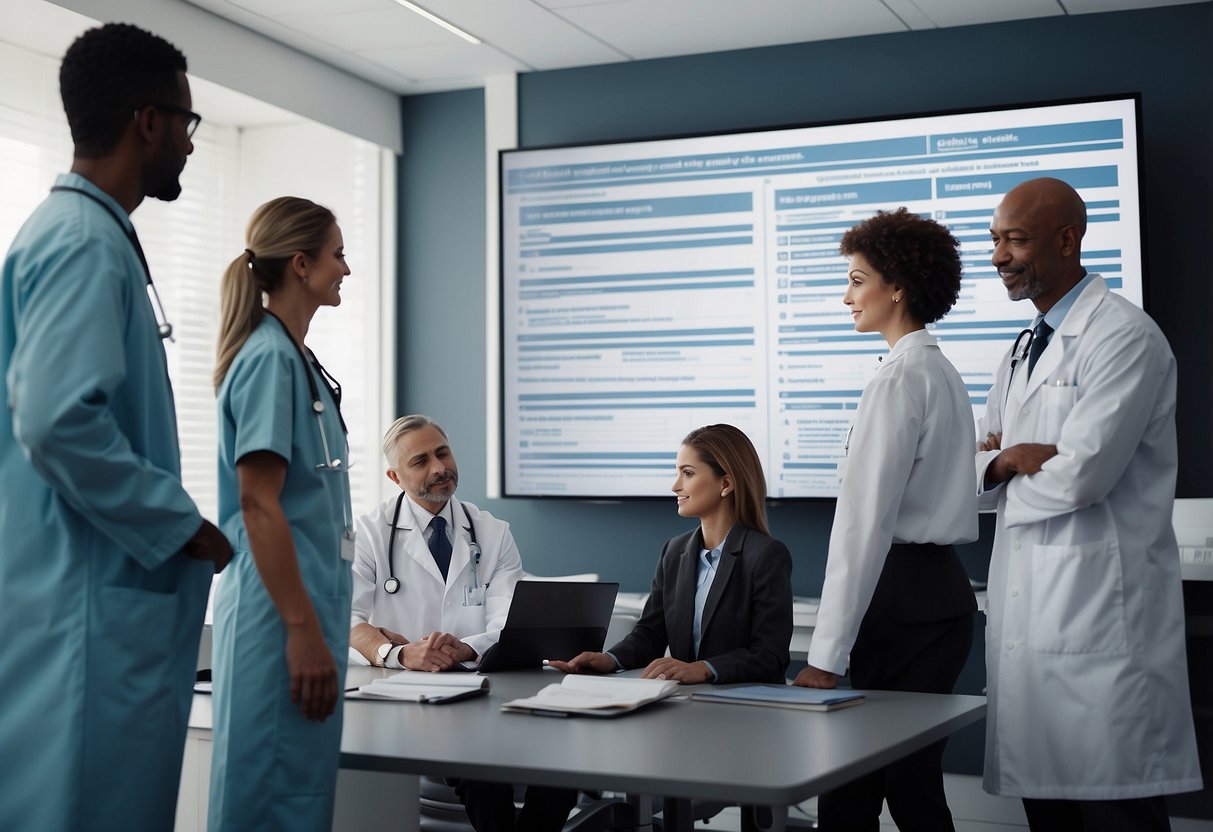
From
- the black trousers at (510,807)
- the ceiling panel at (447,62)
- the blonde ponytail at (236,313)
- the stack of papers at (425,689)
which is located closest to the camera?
the blonde ponytail at (236,313)

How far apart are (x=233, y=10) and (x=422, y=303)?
1384mm

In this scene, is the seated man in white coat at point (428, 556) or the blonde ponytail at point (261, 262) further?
the seated man in white coat at point (428, 556)

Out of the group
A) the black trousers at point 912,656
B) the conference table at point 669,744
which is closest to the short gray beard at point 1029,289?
the black trousers at point 912,656

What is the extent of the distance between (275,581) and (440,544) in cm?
168

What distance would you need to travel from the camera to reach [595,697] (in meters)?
2.31

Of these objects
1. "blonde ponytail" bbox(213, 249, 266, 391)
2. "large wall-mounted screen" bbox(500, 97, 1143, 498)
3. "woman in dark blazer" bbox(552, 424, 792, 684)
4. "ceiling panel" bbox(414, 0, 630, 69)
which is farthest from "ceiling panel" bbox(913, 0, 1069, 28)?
"blonde ponytail" bbox(213, 249, 266, 391)

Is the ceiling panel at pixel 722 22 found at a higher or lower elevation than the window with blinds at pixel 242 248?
higher

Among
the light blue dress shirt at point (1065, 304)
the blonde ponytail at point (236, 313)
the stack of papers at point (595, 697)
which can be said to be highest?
the light blue dress shirt at point (1065, 304)

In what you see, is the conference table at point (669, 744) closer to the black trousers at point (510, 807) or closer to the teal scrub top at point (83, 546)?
the teal scrub top at point (83, 546)

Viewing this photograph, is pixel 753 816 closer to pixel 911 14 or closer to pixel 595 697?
pixel 595 697

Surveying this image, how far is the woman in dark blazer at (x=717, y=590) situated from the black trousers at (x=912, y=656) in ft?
0.84

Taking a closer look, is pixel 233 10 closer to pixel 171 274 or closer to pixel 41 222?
pixel 171 274

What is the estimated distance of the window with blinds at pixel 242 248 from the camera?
16.5 ft

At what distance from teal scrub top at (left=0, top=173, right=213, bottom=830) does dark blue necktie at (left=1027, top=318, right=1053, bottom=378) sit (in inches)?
69.4
